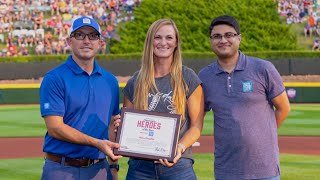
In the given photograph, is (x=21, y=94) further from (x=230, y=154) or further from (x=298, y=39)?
(x=230, y=154)

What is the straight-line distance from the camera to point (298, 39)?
42.3 m

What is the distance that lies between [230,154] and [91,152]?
3.63ft

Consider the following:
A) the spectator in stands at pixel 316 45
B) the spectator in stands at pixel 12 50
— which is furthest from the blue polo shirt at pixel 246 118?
the spectator in stands at pixel 316 45

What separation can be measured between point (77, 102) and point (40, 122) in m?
16.4

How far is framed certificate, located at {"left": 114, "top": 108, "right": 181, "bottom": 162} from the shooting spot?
5.99 meters

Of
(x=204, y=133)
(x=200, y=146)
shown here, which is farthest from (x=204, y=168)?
(x=204, y=133)

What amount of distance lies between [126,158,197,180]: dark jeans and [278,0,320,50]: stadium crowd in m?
35.7

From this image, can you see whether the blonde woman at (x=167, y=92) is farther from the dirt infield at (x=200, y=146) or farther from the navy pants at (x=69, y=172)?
the dirt infield at (x=200, y=146)

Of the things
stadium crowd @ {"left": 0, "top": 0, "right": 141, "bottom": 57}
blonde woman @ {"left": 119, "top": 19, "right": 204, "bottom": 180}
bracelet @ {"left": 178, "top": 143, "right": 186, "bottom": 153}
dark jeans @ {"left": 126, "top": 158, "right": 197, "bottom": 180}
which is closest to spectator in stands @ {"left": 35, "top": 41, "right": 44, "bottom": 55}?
stadium crowd @ {"left": 0, "top": 0, "right": 141, "bottom": 57}

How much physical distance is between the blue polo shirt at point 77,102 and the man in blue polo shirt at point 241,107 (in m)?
0.85

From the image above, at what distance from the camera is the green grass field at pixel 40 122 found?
19523 millimetres

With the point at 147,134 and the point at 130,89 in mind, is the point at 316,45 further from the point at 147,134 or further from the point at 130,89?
the point at 147,134

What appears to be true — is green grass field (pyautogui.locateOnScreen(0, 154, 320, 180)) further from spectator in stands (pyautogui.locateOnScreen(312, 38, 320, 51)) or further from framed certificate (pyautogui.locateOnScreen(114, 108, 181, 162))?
spectator in stands (pyautogui.locateOnScreen(312, 38, 320, 51))

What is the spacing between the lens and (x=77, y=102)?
6.08 m
